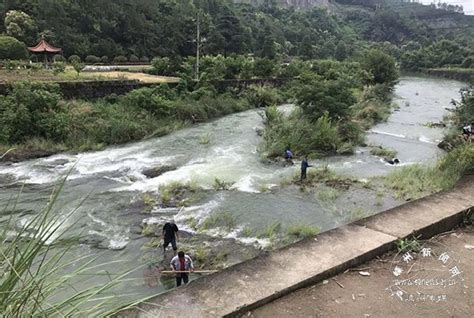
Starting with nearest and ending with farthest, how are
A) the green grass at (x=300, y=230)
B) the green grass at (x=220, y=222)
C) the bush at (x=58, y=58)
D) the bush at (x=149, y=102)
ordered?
the green grass at (x=300, y=230), the green grass at (x=220, y=222), the bush at (x=149, y=102), the bush at (x=58, y=58)

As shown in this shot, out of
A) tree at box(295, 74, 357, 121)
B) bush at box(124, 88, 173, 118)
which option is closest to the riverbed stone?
bush at box(124, 88, 173, 118)

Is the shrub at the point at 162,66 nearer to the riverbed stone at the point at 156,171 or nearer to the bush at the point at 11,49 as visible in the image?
the bush at the point at 11,49

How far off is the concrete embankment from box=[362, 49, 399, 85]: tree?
35.0 metres

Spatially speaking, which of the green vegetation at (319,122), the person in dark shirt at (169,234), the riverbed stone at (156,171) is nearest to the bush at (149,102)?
the green vegetation at (319,122)

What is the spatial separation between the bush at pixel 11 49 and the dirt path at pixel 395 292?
92.2ft

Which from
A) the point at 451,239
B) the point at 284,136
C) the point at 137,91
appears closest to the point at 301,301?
the point at 451,239

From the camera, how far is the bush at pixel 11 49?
2467 centimetres

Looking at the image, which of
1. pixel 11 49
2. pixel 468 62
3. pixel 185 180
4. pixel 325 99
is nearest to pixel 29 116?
pixel 185 180

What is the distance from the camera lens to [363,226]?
316cm

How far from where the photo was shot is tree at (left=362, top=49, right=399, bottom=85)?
3584 cm

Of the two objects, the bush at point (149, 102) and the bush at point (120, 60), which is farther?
the bush at point (120, 60)

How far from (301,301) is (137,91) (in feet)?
62.3

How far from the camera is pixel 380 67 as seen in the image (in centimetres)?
3600

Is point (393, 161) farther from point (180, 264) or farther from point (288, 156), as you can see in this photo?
point (180, 264)
